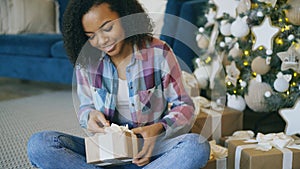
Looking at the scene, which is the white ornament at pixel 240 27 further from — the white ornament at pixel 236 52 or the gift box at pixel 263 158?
the gift box at pixel 263 158

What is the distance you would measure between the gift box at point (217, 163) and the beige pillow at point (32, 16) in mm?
1795

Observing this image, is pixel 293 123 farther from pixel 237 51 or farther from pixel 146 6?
pixel 146 6

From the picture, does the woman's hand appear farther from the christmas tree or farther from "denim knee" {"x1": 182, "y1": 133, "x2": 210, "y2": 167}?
the christmas tree

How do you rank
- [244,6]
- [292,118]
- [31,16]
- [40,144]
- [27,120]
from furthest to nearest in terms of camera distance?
[31,16], [27,120], [244,6], [292,118], [40,144]

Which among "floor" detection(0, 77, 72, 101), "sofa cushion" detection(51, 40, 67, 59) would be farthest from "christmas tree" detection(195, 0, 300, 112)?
"floor" detection(0, 77, 72, 101)

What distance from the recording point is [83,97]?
111cm

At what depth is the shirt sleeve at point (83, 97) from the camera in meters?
1.07

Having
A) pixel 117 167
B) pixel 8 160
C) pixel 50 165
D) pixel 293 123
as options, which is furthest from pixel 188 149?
pixel 8 160

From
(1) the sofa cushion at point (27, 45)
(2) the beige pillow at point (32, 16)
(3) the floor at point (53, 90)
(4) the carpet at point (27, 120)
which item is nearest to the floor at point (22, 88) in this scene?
(3) the floor at point (53, 90)

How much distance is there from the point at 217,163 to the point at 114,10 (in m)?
0.63

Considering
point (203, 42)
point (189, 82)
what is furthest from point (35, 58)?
point (189, 82)

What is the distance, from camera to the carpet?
1.57m

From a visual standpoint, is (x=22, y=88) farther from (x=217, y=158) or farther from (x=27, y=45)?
(x=217, y=158)

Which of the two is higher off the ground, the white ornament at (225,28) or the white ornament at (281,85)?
the white ornament at (225,28)
